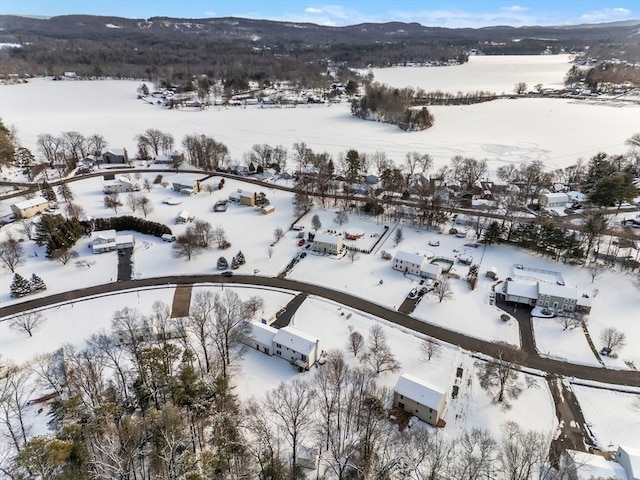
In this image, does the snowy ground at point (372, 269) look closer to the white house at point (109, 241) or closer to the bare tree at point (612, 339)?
the bare tree at point (612, 339)

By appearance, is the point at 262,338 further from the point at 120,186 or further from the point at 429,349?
the point at 120,186

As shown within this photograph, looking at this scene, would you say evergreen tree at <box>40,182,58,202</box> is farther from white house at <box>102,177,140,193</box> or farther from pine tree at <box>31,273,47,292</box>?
pine tree at <box>31,273,47,292</box>

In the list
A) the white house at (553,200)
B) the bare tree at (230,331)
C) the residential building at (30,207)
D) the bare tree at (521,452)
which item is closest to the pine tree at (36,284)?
the residential building at (30,207)

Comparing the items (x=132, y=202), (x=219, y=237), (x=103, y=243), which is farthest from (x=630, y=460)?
(x=132, y=202)

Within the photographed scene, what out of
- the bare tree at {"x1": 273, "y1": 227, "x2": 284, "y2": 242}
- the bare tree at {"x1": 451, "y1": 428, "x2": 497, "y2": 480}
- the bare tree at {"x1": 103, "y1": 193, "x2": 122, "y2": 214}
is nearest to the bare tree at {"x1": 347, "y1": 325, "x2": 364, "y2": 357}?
the bare tree at {"x1": 451, "y1": 428, "x2": 497, "y2": 480}

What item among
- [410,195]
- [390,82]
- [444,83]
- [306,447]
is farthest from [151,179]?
[444,83]

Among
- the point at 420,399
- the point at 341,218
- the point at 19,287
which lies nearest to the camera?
the point at 420,399

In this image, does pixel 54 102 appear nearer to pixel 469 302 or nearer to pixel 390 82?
pixel 390 82
